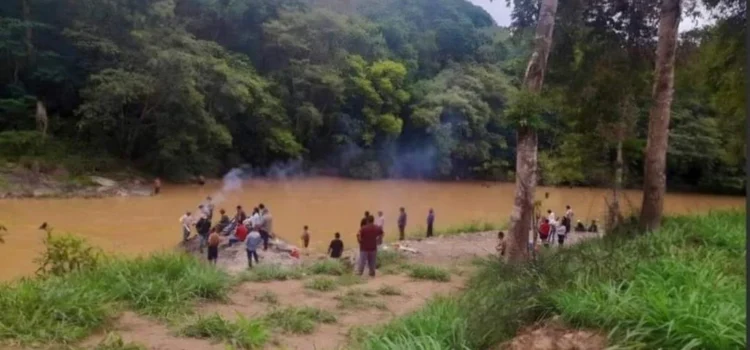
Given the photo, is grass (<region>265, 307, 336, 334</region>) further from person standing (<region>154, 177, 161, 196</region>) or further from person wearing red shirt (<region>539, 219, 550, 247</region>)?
person standing (<region>154, 177, 161, 196</region>)

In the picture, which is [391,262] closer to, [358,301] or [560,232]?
[358,301]

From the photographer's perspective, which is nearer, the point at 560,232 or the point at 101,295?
the point at 101,295

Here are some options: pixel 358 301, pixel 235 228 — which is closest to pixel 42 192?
pixel 235 228

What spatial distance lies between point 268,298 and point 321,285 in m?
1.29

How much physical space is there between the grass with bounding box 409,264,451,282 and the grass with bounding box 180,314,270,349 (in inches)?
189

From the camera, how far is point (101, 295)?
787 cm

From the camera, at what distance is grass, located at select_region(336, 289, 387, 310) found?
29.9 ft

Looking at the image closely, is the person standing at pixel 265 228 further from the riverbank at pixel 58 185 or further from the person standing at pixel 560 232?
the riverbank at pixel 58 185

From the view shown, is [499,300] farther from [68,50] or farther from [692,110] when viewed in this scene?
[692,110]

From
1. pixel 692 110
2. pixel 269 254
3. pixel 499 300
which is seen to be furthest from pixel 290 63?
pixel 499 300

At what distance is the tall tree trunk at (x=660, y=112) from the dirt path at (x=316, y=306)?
3.43m

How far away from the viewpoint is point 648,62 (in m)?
13.4

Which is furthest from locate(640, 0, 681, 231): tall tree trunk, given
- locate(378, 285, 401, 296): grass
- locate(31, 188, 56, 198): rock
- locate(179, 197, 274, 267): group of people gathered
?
locate(31, 188, 56, 198): rock

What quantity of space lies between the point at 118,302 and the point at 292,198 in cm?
2334
